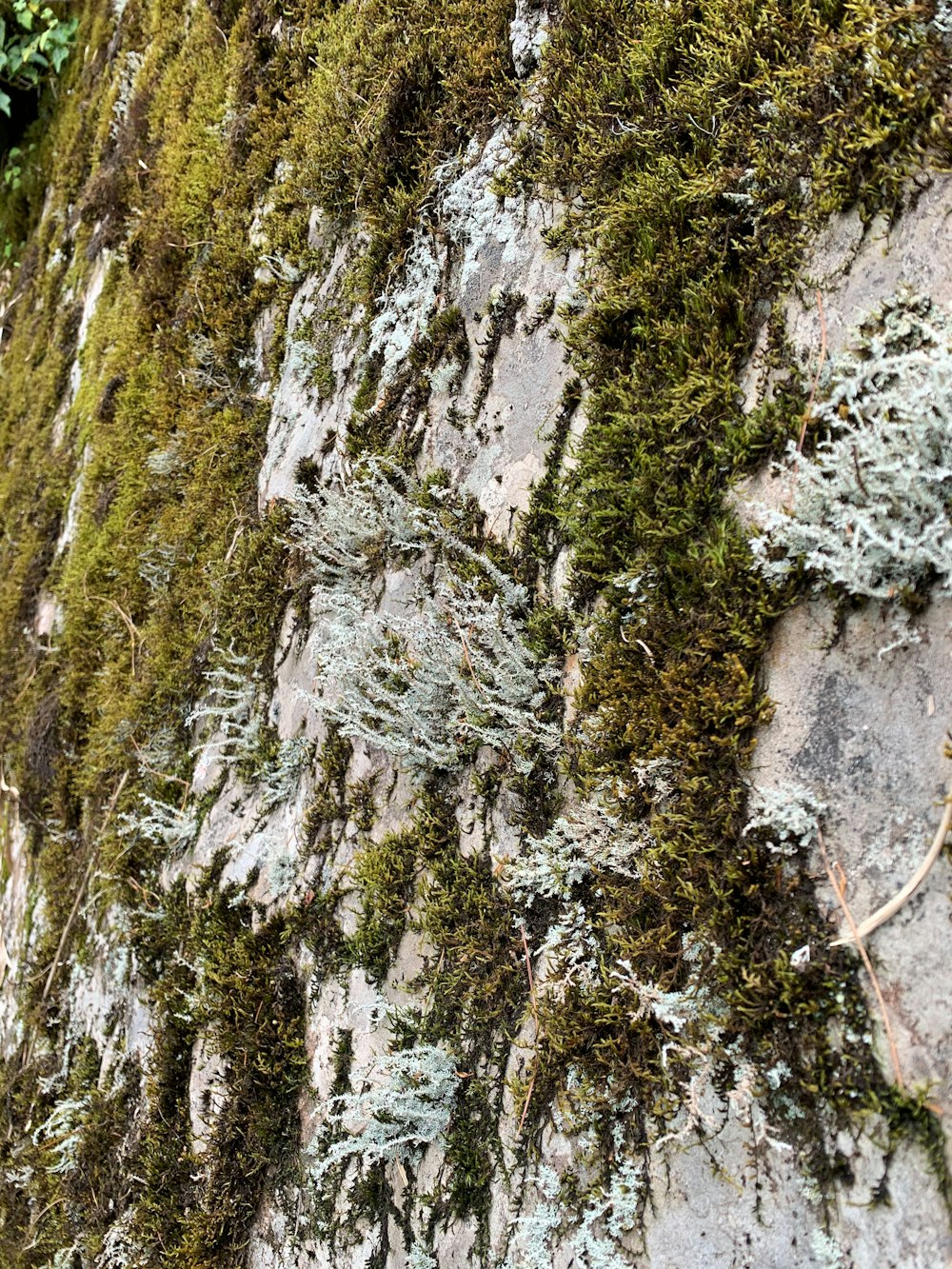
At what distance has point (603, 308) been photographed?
2.86 metres

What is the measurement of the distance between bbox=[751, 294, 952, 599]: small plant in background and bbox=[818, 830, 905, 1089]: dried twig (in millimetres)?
701

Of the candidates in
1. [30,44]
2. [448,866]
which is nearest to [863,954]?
[448,866]

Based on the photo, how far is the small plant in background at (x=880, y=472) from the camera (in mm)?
2031

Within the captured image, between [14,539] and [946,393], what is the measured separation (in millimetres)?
7145

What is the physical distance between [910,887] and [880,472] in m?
A: 1.01

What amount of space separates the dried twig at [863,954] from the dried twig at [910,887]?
0.02 m

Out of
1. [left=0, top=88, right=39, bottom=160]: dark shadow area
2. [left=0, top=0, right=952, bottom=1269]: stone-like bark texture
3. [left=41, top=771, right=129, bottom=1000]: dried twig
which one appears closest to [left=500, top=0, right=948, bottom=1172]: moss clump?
[left=0, top=0, right=952, bottom=1269]: stone-like bark texture

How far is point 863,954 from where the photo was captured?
2.02m

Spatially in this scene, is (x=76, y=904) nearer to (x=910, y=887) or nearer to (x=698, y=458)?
(x=698, y=458)

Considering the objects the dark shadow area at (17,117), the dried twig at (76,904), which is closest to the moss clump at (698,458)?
the dried twig at (76,904)

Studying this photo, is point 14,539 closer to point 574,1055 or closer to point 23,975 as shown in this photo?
point 23,975

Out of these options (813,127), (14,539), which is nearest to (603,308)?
(813,127)

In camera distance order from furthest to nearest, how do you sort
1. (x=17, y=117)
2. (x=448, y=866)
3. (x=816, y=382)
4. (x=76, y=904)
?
1. (x=17, y=117)
2. (x=76, y=904)
3. (x=448, y=866)
4. (x=816, y=382)

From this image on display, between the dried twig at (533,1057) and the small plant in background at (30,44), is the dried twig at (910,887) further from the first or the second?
the small plant in background at (30,44)
